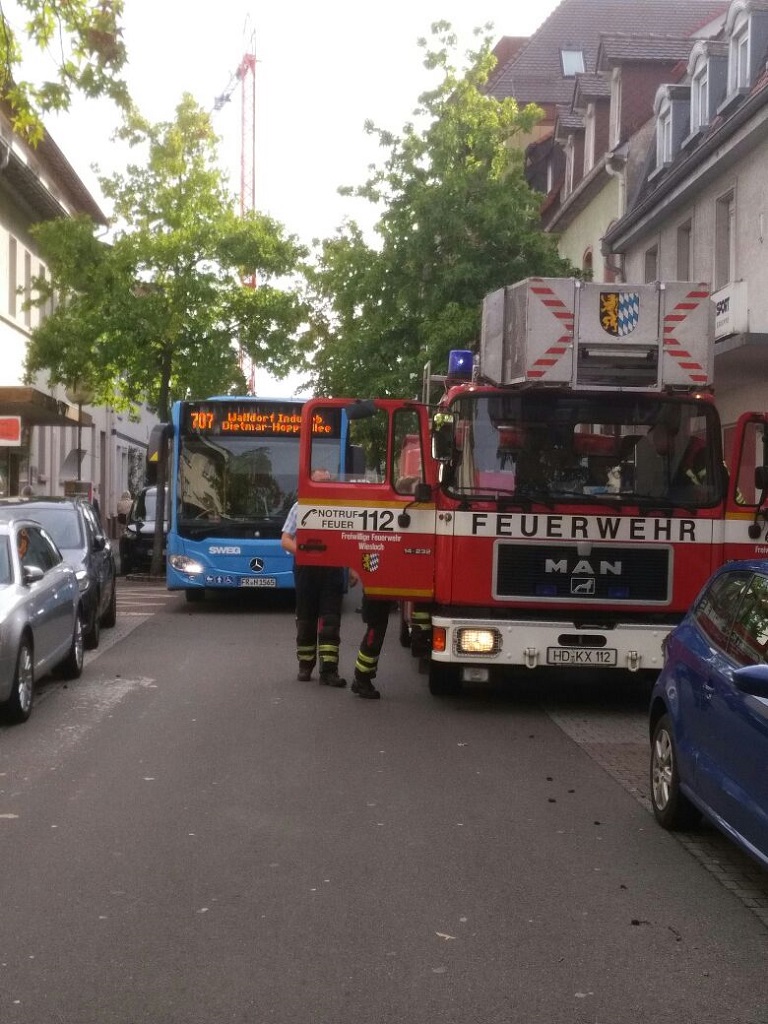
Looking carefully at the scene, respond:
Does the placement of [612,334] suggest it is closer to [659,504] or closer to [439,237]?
[659,504]

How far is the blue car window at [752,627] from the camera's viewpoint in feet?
21.2

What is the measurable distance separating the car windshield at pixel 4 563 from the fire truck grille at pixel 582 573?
373 cm

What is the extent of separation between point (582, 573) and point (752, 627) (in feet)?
16.6

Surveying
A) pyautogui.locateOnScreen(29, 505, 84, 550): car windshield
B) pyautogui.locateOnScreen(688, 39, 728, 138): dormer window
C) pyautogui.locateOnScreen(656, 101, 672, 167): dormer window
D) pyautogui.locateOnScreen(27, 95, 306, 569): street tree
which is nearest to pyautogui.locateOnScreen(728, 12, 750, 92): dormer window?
pyautogui.locateOnScreen(688, 39, 728, 138): dormer window

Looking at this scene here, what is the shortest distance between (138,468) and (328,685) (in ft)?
169

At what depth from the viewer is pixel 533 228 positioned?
32656 mm

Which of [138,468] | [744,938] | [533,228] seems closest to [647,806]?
[744,938]

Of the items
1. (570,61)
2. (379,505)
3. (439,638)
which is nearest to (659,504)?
(439,638)

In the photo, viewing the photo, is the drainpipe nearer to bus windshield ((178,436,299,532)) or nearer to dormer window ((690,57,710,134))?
dormer window ((690,57,710,134))

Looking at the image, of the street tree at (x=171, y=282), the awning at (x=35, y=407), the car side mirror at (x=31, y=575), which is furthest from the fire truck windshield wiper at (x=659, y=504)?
the street tree at (x=171, y=282)

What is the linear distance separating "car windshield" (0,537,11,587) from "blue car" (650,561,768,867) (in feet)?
18.3

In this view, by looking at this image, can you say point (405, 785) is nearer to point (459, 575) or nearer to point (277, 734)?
point (277, 734)

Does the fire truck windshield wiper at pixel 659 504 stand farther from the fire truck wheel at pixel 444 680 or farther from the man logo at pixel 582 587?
the fire truck wheel at pixel 444 680

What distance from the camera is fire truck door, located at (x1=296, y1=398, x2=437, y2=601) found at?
1184 cm
